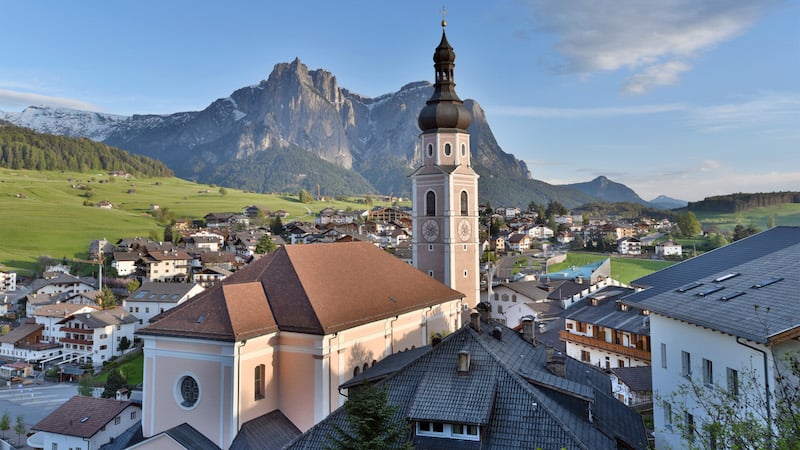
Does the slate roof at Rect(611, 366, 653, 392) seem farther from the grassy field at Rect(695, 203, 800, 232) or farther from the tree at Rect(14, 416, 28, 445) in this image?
the grassy field at Rect(695, 203, 800, 232)

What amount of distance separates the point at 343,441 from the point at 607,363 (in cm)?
2718

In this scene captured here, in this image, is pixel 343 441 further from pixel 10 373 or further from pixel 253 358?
pixel 10 373

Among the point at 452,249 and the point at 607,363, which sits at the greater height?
the point at 452,249

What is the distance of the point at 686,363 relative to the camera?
52.4ft

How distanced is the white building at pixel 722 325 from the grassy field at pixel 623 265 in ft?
171

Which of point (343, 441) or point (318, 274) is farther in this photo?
point (318, 274)

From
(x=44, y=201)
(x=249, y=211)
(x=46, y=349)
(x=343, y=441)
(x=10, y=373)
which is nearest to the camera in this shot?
(x=343, y=441)

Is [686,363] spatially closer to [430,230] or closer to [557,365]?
[557,365]

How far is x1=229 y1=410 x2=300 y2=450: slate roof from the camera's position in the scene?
18062 millimetres

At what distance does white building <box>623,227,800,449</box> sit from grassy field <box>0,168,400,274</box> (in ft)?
343

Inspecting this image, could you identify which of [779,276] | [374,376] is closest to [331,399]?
[374,376]

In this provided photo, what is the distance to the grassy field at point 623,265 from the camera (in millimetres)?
72031

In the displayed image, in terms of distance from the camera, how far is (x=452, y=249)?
35.7 m

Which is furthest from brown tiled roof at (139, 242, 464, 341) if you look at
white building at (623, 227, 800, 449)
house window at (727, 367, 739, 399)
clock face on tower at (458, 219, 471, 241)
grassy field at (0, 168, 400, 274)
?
grassy field at (0, 168, 400, 274)
